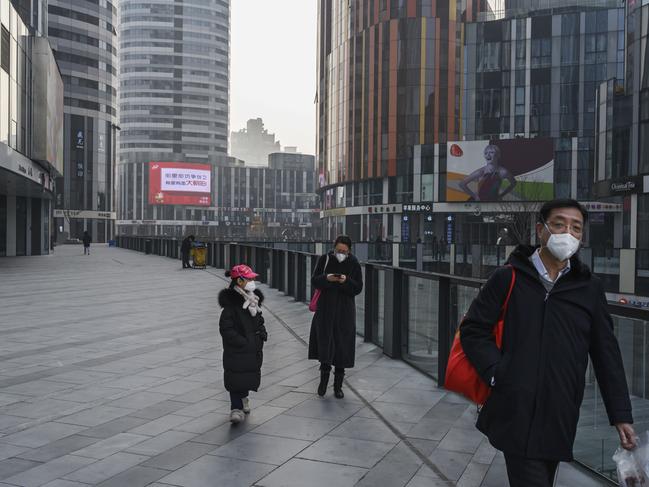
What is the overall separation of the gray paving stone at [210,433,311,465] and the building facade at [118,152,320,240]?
419 ft

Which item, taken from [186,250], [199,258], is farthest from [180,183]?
[186,250]

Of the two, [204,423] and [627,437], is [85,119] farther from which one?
[627,437]

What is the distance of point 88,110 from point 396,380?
92.7 m

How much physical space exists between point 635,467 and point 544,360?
1.69 ft

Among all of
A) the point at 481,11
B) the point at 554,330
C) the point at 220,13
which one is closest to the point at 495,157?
the point at 481,11

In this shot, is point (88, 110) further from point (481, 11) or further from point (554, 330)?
point (554, 330)

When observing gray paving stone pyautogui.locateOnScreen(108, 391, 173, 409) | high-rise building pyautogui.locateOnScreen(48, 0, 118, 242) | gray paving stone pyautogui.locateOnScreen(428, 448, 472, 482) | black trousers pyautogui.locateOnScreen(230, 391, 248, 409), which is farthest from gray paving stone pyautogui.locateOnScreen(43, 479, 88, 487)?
high-rise building pyautogui.locateOnScreen(48, 0, 118, 242)

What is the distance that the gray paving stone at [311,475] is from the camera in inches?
171

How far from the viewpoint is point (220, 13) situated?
161000 millimetres

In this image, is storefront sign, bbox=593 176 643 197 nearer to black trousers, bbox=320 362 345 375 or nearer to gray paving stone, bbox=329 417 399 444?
black trousers, bbox=320 362 345 375

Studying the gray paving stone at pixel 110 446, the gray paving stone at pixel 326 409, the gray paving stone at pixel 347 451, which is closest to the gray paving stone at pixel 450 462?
the gray paving stone at pixel 347 451

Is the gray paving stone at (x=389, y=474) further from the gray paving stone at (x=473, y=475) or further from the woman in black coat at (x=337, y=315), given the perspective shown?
the woman in black coat at (x=337, y=315)

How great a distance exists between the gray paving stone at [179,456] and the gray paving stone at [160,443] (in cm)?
7

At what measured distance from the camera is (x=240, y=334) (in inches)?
221
